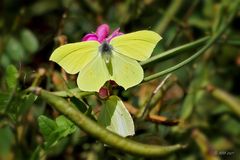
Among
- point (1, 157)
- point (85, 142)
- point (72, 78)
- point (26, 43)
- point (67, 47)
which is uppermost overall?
point (67, 47)

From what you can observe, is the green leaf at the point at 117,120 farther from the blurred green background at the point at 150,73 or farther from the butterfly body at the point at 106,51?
the blurred green background at the point at 150,73

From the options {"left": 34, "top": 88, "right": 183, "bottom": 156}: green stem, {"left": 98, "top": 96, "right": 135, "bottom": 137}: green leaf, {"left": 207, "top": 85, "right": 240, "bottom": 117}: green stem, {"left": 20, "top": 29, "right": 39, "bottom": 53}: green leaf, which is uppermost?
{"left": 34, "top": 88, "right": 183, "bottom": 156}: green stem

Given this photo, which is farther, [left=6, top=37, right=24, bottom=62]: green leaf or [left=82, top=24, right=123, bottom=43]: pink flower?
[left=6, top=37, right=24, bottom=62]: green leaf

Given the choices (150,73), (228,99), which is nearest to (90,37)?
(150,73)

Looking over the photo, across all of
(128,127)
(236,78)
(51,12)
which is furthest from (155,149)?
(51,12)

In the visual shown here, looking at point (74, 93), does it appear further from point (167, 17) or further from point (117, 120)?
point (167, 17)

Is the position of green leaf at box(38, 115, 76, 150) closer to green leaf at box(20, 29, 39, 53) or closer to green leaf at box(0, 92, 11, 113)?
green leaf at box(0, 92, 11, 113)

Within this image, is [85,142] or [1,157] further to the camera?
[1,157]

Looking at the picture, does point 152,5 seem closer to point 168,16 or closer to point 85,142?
point 168,16

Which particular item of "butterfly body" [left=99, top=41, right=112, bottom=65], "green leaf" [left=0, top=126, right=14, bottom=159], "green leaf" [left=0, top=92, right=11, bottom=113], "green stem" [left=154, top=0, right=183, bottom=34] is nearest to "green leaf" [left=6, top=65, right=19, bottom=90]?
"green leaf" [left=0, top=92, right=11, bottom=113]
